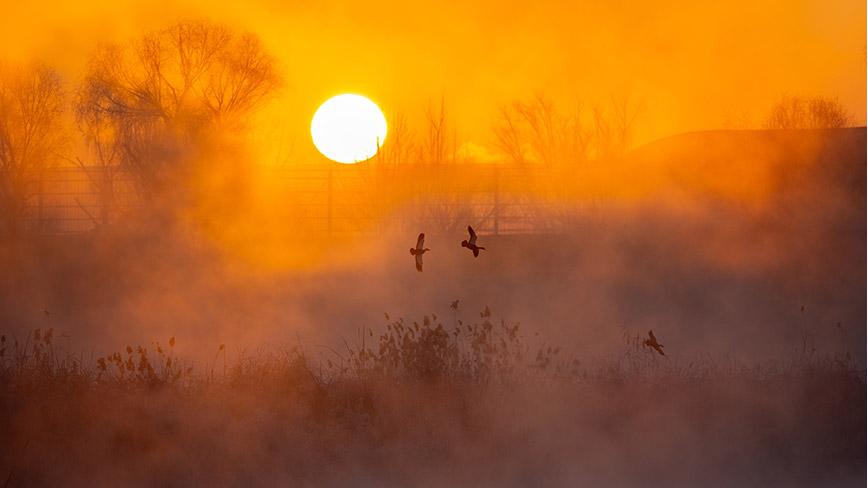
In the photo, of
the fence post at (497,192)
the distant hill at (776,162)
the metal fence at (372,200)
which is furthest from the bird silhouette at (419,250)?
the fence post at (497,192)

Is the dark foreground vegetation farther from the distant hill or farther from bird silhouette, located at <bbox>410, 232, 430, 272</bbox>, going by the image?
the distant hill

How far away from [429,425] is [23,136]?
932 cm

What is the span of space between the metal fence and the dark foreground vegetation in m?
6.97

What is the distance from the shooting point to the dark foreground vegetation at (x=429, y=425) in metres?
5.09

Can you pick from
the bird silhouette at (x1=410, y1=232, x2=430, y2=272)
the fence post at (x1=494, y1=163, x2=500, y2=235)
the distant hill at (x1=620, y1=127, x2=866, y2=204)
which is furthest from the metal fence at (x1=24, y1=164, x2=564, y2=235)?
the bird silhouette at (x1=410, y1=232, x2=430, y2=272)

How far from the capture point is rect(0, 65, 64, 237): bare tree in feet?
38.5

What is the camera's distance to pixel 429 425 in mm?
5352

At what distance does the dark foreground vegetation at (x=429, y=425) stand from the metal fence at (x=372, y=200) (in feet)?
22.9

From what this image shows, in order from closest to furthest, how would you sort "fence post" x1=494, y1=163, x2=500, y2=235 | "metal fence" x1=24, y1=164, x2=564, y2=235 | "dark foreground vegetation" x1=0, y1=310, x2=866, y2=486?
"dark foreground vegetation" x1=0, y1=310, x2=866, y2=486 → "metal fence" x1=24, y1=164, x2=564, y2=235 → "fence post" x1=494, y1=163, x2=500, y2=235

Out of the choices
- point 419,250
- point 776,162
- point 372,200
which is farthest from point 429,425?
point 372,200

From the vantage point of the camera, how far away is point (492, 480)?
502 cm

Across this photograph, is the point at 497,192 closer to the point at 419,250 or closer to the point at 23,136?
the point at 23,136

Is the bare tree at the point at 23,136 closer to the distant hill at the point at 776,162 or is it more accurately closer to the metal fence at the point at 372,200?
the metal fence at the point at 372,200

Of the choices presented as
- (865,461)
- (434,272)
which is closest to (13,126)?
(434,272)
